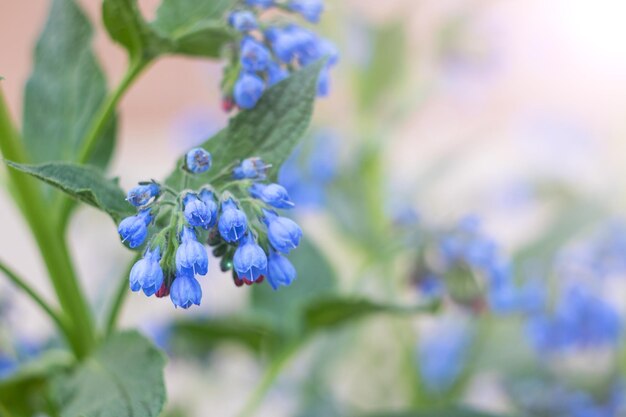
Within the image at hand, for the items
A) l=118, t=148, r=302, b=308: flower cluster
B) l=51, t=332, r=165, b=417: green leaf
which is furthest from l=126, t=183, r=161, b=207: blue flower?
l=51, t=332, r=165, b=417: green leaf

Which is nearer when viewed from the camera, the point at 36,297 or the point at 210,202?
the point at 210,202

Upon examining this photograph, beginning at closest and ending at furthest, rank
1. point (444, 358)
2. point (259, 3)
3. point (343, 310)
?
point (259, 3) < point (343, 310) < point (444, 358)

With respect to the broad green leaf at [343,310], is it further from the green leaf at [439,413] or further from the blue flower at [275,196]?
the blue flower at [275,196]

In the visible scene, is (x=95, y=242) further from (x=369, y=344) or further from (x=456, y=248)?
(x=456, y=248)

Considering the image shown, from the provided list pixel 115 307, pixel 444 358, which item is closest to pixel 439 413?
pixel 115 307

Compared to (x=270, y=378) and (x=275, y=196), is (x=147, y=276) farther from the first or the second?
(x=270, y=378)

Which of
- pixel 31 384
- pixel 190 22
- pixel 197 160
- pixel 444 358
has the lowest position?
pixel 31 384
